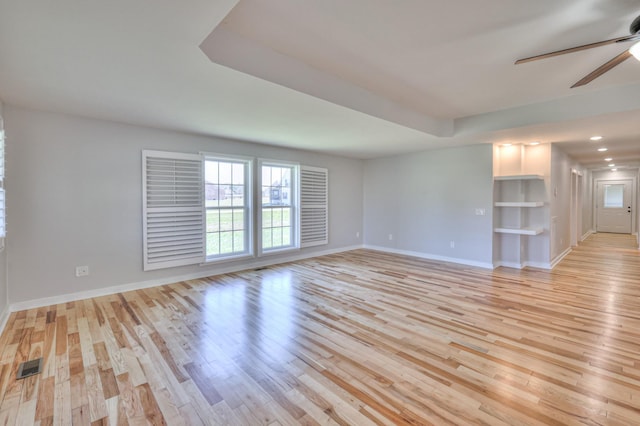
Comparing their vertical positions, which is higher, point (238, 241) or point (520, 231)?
point (520, 231)

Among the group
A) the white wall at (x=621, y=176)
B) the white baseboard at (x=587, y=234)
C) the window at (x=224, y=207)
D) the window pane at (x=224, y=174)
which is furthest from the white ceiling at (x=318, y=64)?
the white wall at (x=621, y=176)

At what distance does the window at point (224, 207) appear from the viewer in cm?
429

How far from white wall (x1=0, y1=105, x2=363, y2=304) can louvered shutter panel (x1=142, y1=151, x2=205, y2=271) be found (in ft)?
0.39

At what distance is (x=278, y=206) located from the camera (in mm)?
5922

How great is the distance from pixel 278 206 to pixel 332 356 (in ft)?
12.8

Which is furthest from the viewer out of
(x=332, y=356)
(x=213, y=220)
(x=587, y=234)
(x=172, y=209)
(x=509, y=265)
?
(x=587, y=234)

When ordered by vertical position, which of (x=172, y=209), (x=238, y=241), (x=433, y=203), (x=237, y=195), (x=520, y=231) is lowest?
(x=238, y=241)

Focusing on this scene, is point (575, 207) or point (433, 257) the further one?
point (575, 207)

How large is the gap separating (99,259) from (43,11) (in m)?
3.12

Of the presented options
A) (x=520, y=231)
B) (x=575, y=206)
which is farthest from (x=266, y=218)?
(x=575, y=206)

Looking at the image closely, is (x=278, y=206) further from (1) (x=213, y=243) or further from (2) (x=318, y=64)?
(2) (x=318, y=64)

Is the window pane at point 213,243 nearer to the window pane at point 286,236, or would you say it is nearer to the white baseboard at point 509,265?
the window pane at point 286,236

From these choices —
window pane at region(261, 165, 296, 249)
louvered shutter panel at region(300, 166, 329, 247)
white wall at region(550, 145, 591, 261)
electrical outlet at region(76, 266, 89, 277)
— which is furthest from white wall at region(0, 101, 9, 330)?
white wall at region(550, 145, 591, 261)

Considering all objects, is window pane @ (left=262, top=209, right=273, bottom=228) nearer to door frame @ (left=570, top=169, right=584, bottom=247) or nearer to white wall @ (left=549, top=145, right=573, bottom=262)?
white wall @ (left=549, top=145, right=573, bottom=262)
